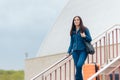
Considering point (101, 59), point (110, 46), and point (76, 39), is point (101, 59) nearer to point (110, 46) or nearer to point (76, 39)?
point (110, 46)

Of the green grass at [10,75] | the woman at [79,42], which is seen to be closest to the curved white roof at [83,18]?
the woman at [79,42]

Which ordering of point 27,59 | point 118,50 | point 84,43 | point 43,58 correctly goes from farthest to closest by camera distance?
1. point 27,59
2. point 43,58
3. point 118,50
4. point 84,43

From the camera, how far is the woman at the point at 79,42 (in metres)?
9.25

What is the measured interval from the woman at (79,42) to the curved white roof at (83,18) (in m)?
4.15

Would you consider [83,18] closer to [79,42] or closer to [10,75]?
[79,42]

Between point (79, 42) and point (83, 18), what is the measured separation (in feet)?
19.4

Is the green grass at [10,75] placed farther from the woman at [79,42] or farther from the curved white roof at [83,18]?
the woman at [79,42]

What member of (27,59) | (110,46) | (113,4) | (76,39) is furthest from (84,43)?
(27,59)

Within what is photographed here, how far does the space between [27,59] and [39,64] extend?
3.53ft

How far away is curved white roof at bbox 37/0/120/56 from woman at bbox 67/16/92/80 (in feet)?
13.6

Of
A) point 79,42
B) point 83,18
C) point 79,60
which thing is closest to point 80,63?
point 79,60

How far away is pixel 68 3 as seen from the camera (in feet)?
57.5

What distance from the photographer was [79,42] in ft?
30.7

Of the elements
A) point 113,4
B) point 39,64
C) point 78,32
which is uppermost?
point 113,4
